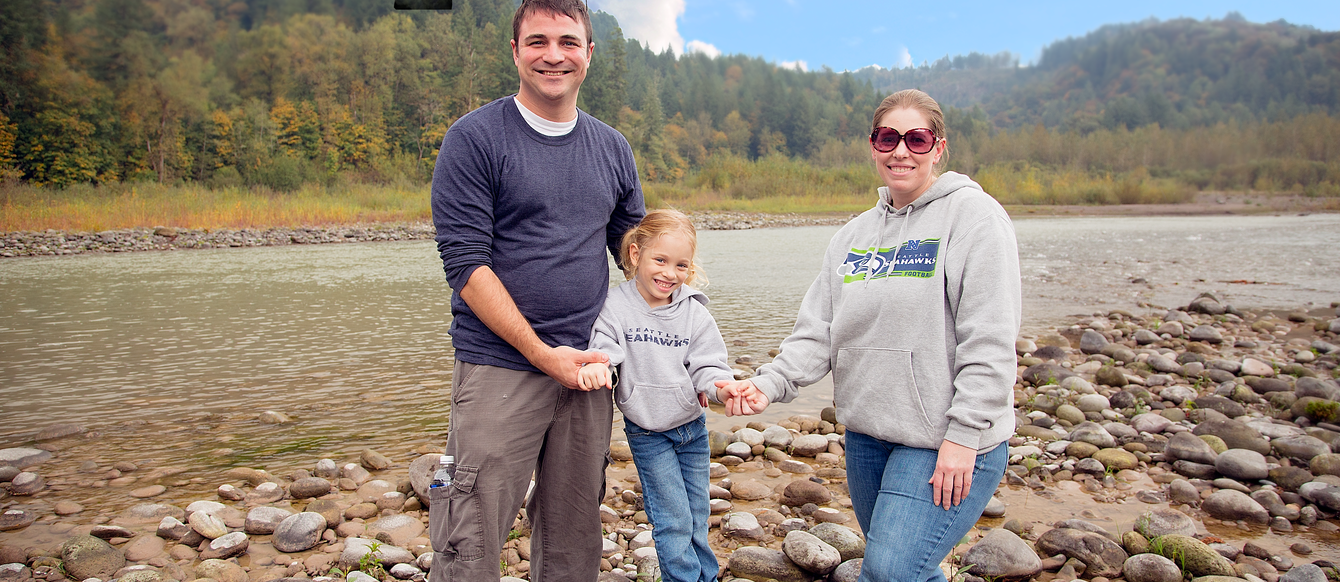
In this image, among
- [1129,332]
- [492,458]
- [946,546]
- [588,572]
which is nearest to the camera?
[946,546]

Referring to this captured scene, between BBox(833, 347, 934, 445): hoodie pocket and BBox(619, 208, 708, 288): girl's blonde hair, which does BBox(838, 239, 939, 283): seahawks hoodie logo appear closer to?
BBox(833, 347, 934, 445): hoodie pocket

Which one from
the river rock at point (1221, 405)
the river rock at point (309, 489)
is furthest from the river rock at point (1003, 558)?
the river rock at point (1221, 405)

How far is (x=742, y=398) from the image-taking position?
2.42 meters

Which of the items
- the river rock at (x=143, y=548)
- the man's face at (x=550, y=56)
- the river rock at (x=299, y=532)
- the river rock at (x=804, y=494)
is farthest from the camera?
the river rock at (x=804, y=494)

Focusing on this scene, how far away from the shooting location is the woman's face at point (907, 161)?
2248mm

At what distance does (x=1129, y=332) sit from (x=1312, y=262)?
45.1ft

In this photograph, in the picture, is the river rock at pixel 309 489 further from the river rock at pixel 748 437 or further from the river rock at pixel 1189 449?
the river rock at pixel 1189 449

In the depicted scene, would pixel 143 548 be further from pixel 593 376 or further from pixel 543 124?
pixel 543 124

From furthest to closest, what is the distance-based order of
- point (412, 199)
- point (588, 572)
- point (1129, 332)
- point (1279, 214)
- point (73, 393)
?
point (1279, 214) < point (412, 199) < point (1129, 332) < point (73, 393) < point (588, 572)

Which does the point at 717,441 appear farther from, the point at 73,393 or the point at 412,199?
the point at 412,199

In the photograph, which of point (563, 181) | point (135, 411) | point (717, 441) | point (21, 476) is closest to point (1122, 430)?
point (717, 441)

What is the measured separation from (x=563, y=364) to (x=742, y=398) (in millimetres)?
583

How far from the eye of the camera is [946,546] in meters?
2.05

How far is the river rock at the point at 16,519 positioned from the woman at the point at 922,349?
4.39 meters
